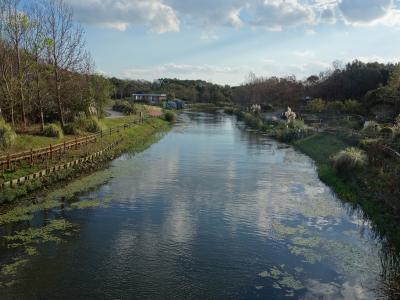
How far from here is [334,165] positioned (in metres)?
29.0

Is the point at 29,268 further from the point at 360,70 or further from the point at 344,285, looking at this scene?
the point at 360,70

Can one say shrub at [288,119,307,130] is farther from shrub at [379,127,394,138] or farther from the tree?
the tree

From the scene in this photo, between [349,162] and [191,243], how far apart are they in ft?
49.0

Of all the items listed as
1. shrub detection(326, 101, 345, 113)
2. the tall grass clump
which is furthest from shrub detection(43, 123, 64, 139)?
shrub detection(326, 101, 345, 113)

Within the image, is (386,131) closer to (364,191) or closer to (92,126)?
(364,191)

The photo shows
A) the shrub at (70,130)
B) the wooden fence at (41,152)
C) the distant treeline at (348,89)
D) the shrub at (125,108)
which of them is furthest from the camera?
the shrub at (125,108)

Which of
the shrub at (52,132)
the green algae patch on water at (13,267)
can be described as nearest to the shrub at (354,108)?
the shrub at (52,132)

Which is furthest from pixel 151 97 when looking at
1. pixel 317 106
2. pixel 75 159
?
pixel 75 159

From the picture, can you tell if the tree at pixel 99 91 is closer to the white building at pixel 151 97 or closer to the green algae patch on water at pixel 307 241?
the green algae patch on water at pixel 307 241

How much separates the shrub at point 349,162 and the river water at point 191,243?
1884mm

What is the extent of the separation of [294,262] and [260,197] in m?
9.10

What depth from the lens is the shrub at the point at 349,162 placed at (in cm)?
2734

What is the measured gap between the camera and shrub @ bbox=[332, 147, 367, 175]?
27.3m

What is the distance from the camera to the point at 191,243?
55.2 feet
